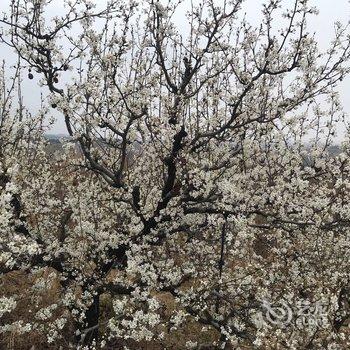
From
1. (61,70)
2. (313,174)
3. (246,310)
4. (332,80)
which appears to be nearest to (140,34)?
(61,70)

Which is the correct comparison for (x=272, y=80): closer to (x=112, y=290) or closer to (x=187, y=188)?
Result: (x=187, y=188)

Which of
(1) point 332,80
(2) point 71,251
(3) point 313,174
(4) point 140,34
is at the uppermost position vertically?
(4) point 140,34

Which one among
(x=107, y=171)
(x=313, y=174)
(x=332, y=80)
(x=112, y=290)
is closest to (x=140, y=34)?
(x=107, y=171)

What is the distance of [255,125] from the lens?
858 centimetres

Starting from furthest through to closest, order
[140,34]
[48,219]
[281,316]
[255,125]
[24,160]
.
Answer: [24,160] → [48,219] → [255,125] → [140,34] → [281,316]

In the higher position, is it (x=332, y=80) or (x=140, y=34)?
(x=140, y=34)

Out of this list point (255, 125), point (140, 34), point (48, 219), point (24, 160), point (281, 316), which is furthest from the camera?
point (24, 160)

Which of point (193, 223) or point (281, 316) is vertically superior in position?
point (193, 223)

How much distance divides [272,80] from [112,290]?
5413mm

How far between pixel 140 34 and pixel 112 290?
4934 millimetres

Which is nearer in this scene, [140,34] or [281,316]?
[281,316]

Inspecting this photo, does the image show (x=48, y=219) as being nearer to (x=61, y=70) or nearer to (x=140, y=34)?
(x=61, y=70)

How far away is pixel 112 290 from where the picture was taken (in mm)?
8289

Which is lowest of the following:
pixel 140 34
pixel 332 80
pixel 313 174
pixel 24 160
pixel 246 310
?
pixel 246 310
